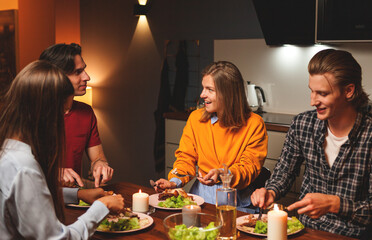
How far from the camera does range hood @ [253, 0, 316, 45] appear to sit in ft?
11.9

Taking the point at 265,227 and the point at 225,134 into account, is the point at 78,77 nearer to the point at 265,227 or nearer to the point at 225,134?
the point at 225,134

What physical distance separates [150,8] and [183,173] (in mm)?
2888

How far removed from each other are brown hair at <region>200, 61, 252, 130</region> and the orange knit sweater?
0.05 metres

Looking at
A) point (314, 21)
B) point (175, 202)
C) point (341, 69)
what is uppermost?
point (314, 21)

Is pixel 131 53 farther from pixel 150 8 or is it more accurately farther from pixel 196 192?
pixel 196 192

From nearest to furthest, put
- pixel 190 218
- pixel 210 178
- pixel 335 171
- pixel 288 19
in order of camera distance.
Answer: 1. pixel 190 218
2. pixel 335 171
3. pixel 210 178
4. pixel 288 19

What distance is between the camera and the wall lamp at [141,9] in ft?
16.4

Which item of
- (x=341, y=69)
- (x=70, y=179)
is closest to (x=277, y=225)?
(x=341, y=69)

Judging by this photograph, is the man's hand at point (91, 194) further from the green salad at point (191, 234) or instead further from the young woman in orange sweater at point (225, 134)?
the young woman in orange sweater at point (225, 134)

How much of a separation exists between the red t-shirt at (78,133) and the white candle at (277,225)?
148cm

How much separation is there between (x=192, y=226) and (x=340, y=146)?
32.7 inches

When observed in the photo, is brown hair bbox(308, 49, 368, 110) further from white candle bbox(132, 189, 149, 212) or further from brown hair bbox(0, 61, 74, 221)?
brown hair bbox(0, 61, 74, 221)

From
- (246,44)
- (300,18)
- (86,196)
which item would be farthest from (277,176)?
(246,44)

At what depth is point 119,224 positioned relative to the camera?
5.79 feet
